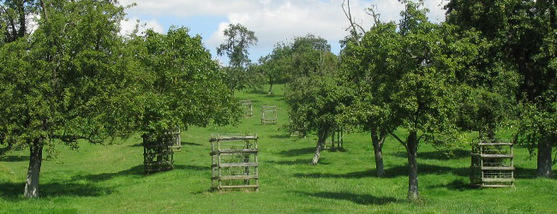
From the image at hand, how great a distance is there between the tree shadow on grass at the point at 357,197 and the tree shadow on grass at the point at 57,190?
37.7 ft

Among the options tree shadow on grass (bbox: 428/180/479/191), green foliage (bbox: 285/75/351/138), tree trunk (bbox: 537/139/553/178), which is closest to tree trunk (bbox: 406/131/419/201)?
tree shadow on grass (bbox: 428/180/479/191)

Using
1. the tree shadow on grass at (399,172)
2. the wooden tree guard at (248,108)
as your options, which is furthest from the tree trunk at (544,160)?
the wooden tree guard at (248,108)

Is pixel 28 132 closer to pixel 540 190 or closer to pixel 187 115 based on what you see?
pixel 187 115

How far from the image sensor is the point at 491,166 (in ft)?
111

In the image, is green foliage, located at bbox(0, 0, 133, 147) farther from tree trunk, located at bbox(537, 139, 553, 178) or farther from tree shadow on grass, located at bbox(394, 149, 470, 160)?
tree shadow on grass, located at bbox(394, 149, 470, 160)

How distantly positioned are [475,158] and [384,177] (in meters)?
6.33

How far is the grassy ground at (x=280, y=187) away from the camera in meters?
23.9

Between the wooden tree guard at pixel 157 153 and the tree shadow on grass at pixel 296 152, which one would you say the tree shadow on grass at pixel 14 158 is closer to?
the wooden tree guard at pixel 157 153

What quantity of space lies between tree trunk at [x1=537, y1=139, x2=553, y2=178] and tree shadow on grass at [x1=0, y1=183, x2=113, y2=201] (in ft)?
88.2

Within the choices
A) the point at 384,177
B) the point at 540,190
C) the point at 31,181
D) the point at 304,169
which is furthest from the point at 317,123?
the point at 31,181

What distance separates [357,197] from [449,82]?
721 centimetres

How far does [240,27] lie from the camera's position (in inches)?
5059

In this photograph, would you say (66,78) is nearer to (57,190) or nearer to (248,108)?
(57,190)

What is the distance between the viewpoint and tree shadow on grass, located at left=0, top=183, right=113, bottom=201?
2869 centimetres
